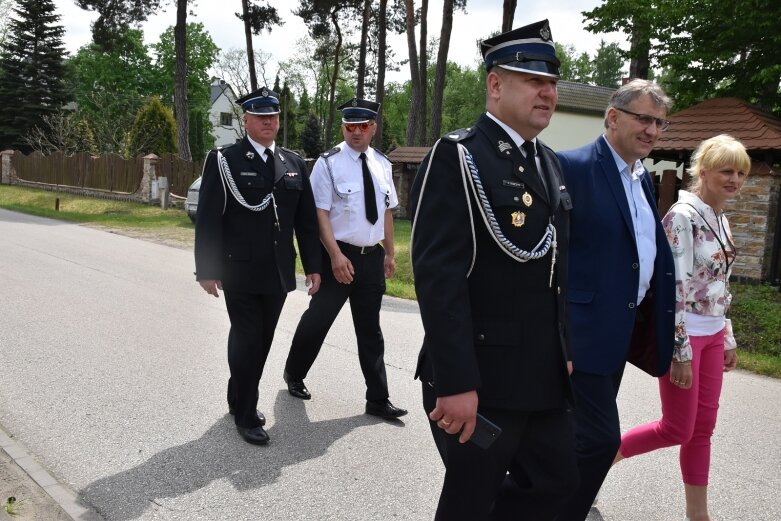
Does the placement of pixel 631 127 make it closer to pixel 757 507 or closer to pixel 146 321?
pixel 757 507

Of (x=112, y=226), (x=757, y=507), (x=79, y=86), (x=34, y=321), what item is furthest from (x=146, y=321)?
(x=79, y=86)

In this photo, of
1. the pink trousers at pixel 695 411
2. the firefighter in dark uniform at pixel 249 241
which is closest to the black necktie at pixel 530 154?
the pink trousers at pixel 695 411

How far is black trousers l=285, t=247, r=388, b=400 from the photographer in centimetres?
517

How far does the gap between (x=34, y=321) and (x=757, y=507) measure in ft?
22.7

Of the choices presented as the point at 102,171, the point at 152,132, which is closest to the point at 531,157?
the point at 102,171

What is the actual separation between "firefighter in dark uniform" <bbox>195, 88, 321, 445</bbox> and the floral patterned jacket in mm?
2391

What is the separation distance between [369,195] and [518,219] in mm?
2912

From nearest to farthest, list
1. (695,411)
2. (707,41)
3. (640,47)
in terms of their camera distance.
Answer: (695,411)
(707,41)
(640,47)

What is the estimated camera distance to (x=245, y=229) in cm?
476

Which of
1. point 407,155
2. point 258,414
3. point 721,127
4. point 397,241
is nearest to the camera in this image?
point 258,414

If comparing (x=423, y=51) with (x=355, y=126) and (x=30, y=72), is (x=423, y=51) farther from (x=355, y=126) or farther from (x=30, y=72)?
(x=30, y=72)

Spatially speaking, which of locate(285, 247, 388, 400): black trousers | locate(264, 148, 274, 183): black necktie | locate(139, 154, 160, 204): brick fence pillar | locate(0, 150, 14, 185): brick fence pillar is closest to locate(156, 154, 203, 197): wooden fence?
locate(139, 154, 160, 204): brick fence pillar

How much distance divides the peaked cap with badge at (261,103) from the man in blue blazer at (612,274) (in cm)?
218

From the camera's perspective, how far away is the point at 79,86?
209ft
